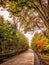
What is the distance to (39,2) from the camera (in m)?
15.6

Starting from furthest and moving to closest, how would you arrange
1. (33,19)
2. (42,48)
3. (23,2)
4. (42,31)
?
(42,48)
(42,31)
(33,19)
(23,2)

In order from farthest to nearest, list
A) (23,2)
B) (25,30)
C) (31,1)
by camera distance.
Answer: (25,30)
(31,1)
(23,2)

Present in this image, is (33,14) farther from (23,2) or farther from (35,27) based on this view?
(23,2)

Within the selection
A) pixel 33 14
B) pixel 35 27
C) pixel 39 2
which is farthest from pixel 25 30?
pixel 39 2

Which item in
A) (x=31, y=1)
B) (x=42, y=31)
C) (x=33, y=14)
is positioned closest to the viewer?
(x=31, y=1)

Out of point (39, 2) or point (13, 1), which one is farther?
point (39, 2)

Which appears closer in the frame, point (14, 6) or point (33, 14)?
point (14, 6)

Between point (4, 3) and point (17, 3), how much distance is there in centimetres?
115

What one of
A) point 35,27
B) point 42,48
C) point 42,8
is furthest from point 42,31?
point 42,48

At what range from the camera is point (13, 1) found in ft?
45.6

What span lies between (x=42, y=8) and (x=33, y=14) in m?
4.75

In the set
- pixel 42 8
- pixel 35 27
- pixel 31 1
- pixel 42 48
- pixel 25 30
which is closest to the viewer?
pixel 31 1

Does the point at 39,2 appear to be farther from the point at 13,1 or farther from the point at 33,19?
the point at 33,19

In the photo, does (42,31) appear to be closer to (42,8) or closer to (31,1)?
(42,8)
